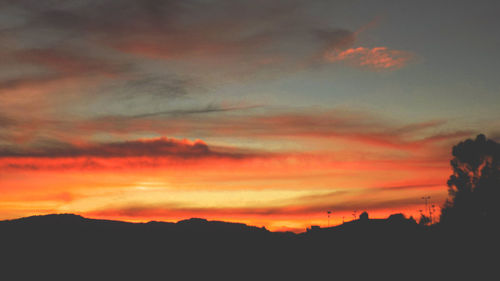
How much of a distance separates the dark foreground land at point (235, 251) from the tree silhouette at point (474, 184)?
451cm

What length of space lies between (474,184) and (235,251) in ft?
221

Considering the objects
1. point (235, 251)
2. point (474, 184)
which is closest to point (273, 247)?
point (235, 251)

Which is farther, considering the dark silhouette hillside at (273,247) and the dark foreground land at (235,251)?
the dark silhouette hillside at (273,247)

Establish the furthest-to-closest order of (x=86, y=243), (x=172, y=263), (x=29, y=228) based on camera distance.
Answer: (x=29, y=228) < (x=86, y=243) < (x=172, y=263)

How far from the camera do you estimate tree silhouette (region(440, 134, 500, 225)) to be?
9175cm

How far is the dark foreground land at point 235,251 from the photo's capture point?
85.3 m

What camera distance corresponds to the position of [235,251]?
5221 inches

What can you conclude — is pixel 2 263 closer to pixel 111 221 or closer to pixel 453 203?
pixel 111 221

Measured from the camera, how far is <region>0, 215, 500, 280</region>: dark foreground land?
85.3 meters

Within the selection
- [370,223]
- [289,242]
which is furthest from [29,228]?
[370,223]

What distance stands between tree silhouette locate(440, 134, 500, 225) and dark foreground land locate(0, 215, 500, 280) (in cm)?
451

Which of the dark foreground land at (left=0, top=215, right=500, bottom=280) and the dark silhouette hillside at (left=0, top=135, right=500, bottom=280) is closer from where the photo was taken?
the dark foreground land at (left=0, top=215, right=500, bottom=280)

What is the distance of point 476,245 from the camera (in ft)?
266

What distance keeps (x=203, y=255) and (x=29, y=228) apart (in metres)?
58.8
